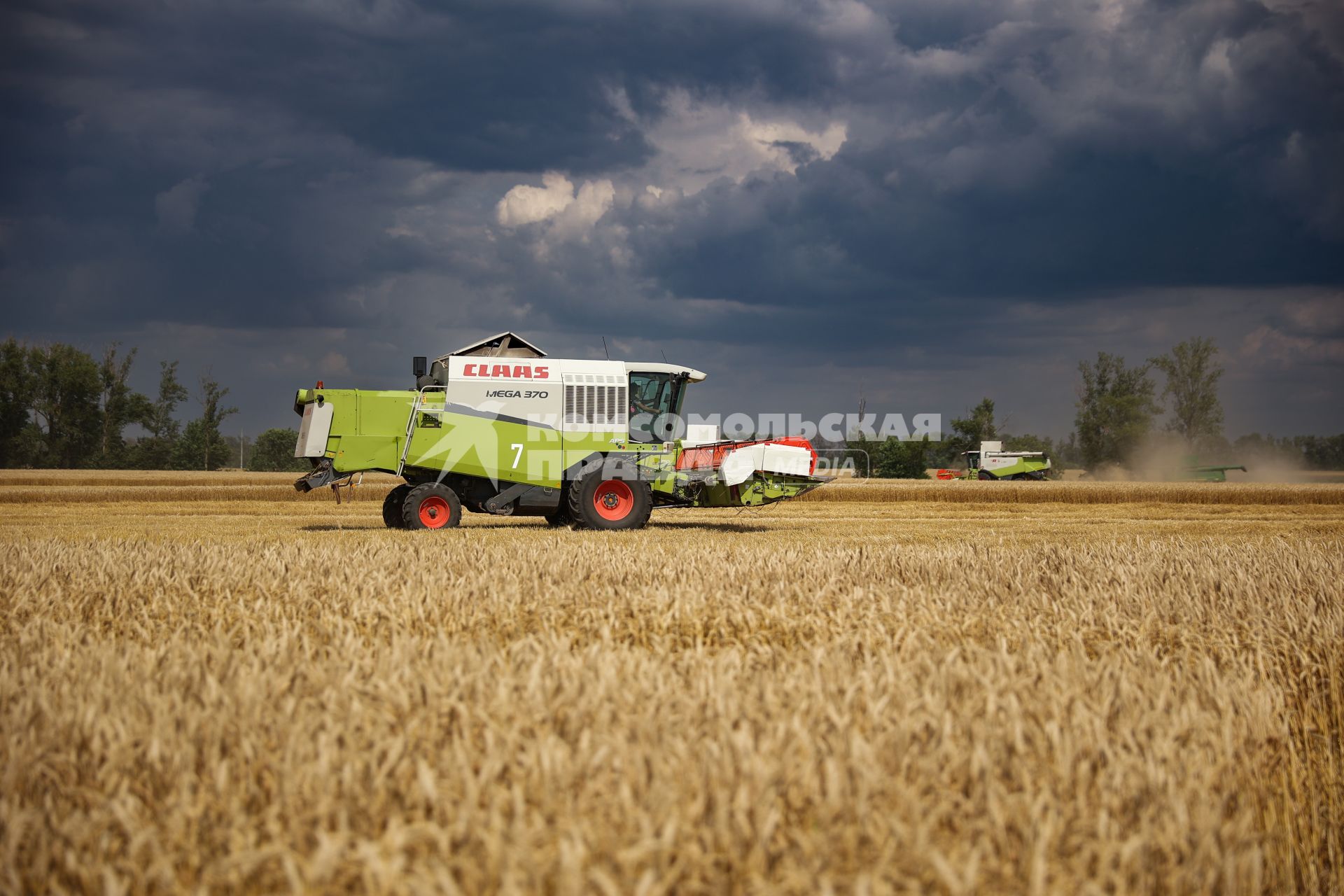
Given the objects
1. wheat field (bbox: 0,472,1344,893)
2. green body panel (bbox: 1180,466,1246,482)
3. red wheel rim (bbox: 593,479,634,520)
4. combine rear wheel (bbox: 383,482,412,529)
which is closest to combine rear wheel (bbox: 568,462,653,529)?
red wheel rim (bbox: 593,479,634,520)

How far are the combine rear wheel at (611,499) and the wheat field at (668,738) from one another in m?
9.78

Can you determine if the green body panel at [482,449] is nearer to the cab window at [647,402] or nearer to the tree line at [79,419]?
the cab window at [647,402]

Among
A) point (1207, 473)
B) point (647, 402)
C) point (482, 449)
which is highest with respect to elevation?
point (647, 402)

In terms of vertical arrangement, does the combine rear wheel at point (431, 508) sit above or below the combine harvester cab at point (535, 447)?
below

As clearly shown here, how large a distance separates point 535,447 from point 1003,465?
4683 cm

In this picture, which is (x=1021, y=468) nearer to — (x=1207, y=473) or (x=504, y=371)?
(x=1207, y=473)

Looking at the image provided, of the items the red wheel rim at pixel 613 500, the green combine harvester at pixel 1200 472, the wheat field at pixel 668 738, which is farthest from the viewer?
the green combine harvester at pixel 1200 472

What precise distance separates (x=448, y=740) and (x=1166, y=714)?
8.81ft

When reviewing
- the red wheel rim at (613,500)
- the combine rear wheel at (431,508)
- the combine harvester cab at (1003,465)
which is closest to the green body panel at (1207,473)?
the combine harvester cab at (1003,465)

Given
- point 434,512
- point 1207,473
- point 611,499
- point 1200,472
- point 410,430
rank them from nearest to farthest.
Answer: point 410,430
point 434,512
point 611,499
point 1207,473
point 1200,472

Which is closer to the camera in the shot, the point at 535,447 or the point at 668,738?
the point at 668,738

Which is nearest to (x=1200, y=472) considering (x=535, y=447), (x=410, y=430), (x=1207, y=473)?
(x=1207, y=473)

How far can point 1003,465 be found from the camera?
5791 centimetres

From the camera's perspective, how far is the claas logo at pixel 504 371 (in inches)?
666
